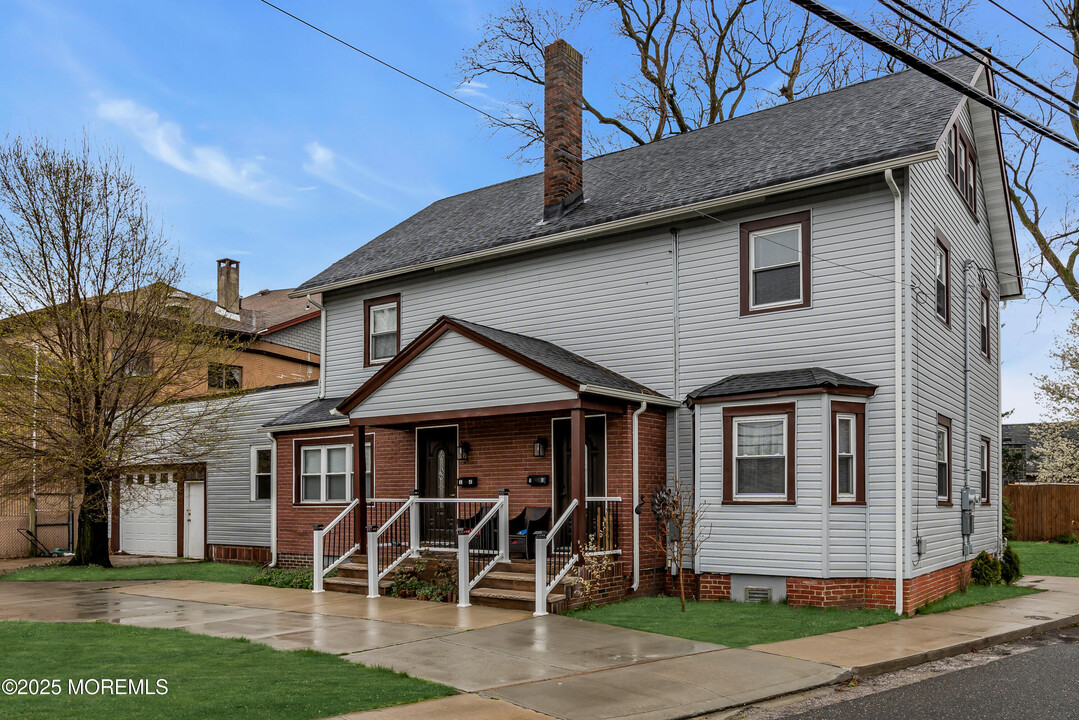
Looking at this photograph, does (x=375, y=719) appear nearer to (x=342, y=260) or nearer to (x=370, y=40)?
(x=370, y=40)

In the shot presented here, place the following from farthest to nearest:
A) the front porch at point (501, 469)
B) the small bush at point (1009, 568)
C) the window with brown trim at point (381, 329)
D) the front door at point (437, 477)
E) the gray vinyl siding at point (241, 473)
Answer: the gray vinyl siding at point (241, 473), the window with brown trim at point (381, 329), the small bush at point (1009, 568), the front door at point (437, 477), the front porch at point (501, 469)

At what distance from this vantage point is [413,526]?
15414mm

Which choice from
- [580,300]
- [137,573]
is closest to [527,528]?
[580,300]

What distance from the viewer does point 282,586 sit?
53.8ft

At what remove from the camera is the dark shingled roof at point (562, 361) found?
45.0 ft

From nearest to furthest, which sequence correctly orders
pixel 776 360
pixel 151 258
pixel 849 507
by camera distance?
pixel 849 507, pixel 776 360, pixel 151 258

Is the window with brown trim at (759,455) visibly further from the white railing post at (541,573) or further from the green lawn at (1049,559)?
the green lawn at (1049,559)

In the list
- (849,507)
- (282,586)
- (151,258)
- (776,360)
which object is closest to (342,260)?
(151,258)

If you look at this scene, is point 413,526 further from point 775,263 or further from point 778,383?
point 775,263

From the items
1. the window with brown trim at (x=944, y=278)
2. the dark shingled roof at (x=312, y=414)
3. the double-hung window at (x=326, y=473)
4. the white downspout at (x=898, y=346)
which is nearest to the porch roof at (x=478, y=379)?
the dark shingled roof at (x=312, y=414)

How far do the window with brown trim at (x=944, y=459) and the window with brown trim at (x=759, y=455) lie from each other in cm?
307

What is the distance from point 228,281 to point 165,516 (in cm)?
1659

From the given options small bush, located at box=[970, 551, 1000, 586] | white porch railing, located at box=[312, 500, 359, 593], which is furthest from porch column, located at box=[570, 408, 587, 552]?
small bush, located at box=[970, 551, 1000, 586]

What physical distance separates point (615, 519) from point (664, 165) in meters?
7.22
